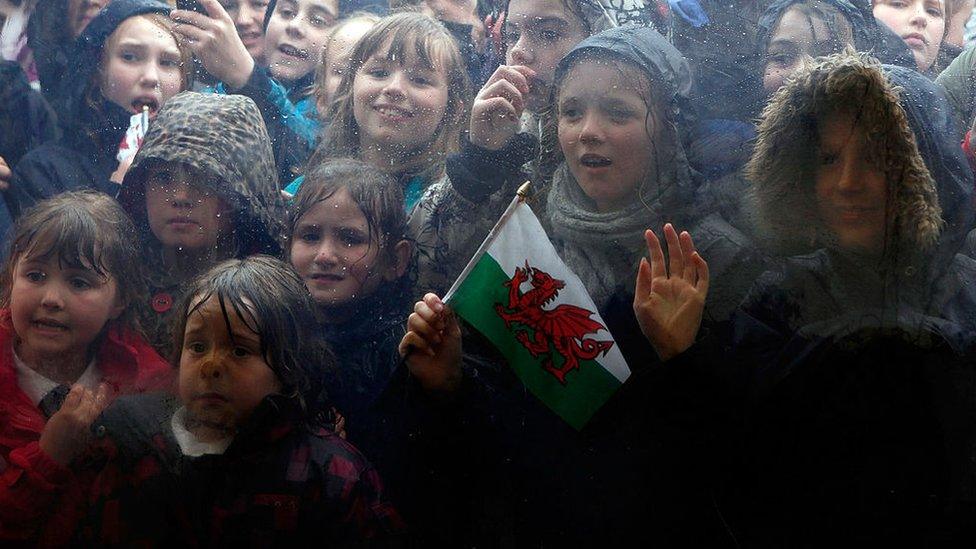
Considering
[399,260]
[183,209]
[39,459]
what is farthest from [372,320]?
[39,459]

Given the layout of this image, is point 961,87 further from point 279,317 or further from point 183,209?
point 183,209

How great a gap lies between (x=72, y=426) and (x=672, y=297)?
1.64m

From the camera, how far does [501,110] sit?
2986 millimetres

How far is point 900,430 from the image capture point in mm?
2770

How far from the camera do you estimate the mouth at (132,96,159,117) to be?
127 inches

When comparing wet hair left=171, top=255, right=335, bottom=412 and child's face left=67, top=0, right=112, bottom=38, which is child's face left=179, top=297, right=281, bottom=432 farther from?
child's face left=67, top=0, right=112, bottom=38

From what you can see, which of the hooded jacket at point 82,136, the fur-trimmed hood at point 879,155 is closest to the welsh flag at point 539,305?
the fur-trimmed hood at point 879,155

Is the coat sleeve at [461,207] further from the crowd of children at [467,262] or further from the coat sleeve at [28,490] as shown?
the coat sleeve at [28,490]

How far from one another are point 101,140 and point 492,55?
115cm

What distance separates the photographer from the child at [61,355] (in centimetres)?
311

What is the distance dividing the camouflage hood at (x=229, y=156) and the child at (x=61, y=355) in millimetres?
157

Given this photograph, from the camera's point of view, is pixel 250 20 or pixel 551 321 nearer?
pixel 551 321

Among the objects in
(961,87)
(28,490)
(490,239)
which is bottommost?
(28,490)

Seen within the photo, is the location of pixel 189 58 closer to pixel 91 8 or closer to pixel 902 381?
pixel 91 8
